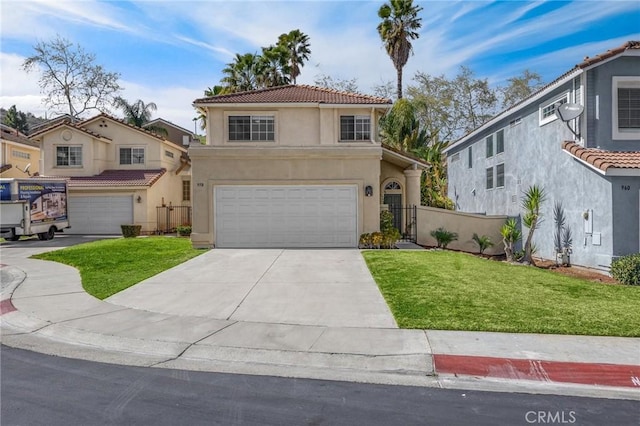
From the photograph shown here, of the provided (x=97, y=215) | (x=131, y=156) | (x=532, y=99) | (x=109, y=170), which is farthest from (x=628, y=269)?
(x=109, y=170)

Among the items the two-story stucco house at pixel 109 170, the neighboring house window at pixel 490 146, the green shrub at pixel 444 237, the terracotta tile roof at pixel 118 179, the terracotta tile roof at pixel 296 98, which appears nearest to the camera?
the terracotta tile roof at pixel 296 98

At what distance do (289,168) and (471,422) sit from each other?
1433 centimetres

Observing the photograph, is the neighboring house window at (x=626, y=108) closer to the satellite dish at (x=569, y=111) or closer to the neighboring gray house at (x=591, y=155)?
the neighboring gray house at (x=591, y=155)

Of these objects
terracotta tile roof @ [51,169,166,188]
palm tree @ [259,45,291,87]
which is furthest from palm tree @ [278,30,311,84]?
terracotta tile roof @ [51,169,166,188]

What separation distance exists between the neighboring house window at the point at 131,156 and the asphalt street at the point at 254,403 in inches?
947

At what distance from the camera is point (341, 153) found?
17812 millimetres

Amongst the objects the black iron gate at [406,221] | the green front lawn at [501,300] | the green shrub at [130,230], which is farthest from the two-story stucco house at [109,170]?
the green front lawn at [501,300]

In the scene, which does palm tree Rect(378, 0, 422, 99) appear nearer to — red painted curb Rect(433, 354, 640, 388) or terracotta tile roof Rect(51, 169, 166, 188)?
terracotta tile roof Rect(51, 169, 166, 188)

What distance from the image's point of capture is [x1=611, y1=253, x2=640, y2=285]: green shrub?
11.8 meters

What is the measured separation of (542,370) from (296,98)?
15008 millimetres

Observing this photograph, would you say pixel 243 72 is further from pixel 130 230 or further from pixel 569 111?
pixel 569 111

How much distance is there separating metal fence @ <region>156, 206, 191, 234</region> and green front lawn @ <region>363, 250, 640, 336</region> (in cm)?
1810

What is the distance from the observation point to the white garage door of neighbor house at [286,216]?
703 inches

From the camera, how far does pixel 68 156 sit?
26922 mm
